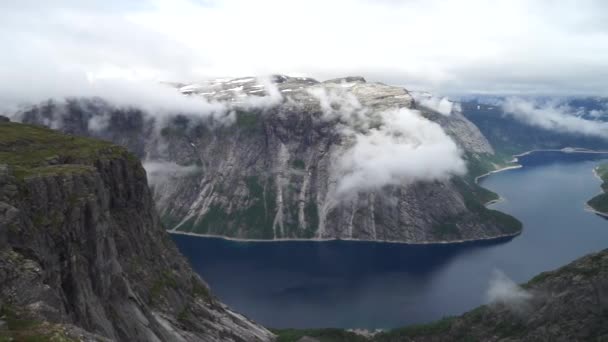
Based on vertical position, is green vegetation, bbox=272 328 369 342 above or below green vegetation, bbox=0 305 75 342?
below

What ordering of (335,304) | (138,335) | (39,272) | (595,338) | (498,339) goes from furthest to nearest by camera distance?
(335,304)
(498,339)
(595,338)
(138,335)
(39,272)

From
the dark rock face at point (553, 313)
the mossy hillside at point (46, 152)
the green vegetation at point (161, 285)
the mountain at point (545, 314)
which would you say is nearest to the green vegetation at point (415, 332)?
the mountain at point (545, 314)

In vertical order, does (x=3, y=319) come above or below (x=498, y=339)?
above

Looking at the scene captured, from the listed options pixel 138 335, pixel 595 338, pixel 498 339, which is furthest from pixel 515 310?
pixel 138 335

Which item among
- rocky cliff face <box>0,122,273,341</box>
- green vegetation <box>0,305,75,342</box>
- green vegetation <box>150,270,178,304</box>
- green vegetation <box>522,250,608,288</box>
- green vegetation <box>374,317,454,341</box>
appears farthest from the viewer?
green vegetation <box>374,317,454,341</box>

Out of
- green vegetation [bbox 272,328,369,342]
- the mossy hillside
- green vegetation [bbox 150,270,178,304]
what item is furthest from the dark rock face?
the mossy hillside

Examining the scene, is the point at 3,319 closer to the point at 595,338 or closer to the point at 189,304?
the point at 189,304

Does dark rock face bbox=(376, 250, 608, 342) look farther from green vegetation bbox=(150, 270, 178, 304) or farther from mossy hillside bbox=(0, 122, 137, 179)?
mossy hillside bbox=(0, 122, 137, 179)

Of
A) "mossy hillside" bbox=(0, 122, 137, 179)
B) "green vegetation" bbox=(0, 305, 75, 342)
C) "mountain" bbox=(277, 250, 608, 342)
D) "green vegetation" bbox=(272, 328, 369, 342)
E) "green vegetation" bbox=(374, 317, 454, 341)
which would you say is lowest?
"green vegetation" bbox=(272, 328, 369, 342)
